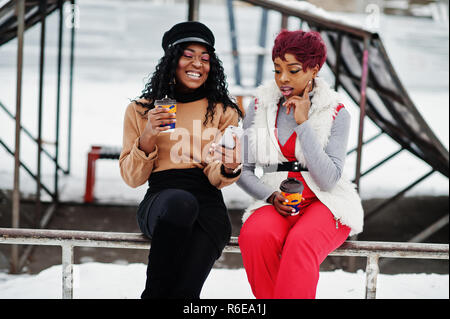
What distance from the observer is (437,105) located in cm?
1419

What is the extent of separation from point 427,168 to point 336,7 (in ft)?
49.4

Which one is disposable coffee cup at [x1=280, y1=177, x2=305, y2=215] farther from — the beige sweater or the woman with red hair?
the beige sweater

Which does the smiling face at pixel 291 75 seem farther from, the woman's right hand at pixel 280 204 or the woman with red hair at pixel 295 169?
the woman's right hand at pixel 280 204

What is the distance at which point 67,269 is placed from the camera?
7.88ft

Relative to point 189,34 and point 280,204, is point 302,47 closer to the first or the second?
point 189,34

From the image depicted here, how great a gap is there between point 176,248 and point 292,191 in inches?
21.4

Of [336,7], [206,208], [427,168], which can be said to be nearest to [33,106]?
[427,168]

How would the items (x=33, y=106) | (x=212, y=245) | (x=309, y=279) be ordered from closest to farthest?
(x=309, y=279), (x=212, y=245), (x=33, y=106)

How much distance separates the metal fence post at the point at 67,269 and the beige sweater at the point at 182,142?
1.34ft

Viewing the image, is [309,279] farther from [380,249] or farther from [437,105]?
[437,105]

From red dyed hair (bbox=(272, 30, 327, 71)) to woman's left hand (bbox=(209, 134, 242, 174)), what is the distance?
477 mm

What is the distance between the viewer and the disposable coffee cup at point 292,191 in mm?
2211

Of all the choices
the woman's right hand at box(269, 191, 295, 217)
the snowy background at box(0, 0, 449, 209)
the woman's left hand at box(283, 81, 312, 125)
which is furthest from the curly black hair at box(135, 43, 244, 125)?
the snowy background at box(0, 0, 449, 209)

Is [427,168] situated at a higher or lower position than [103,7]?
lower
